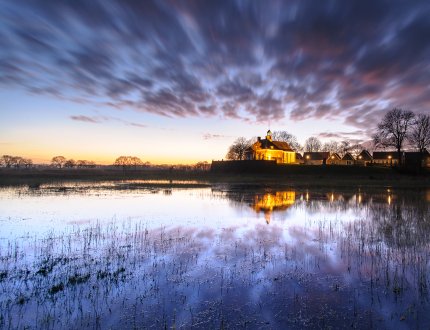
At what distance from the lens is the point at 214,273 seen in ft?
35.1

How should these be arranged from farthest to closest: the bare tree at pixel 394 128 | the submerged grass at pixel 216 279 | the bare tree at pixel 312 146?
the bare tree at pixel 312 146
the bare tree at pixel 394 128
the submerged grass at pixel 216 279

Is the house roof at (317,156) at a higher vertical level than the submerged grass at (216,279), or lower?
higher

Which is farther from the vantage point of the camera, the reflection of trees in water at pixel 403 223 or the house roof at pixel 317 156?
the house roof at pixel 317 156

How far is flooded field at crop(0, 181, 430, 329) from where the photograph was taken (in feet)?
25.2

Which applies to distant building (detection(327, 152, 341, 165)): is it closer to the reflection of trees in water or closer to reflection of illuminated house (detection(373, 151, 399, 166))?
reflection of illuminated house (detection(373, 151, 399, 166))

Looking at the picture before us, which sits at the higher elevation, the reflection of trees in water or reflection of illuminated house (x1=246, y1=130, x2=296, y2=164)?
reflection of illuminated house (x1=246, y1=130, x2=296, y2=164)

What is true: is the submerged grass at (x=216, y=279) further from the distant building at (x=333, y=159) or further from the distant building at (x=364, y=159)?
the distant building at (x=364, y=159)

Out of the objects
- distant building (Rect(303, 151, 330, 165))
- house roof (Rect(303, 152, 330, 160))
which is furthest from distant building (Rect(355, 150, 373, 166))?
distant building (Rect(303, 151, 330, 165))

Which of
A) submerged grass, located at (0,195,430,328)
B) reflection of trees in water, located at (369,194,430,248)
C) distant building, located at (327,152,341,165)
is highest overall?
distant building, located at (327,152,341,165)

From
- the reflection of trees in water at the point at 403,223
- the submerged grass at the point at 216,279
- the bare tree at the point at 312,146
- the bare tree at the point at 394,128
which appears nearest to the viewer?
the submerged grass at the point at 216,279

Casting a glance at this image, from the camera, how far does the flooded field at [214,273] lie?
7.68m

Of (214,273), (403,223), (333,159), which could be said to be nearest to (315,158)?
(333,159)

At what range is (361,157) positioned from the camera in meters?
134

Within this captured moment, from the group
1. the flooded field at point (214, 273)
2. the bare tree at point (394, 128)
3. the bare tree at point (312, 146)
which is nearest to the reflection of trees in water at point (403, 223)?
the flooded field at point (214, 273)
